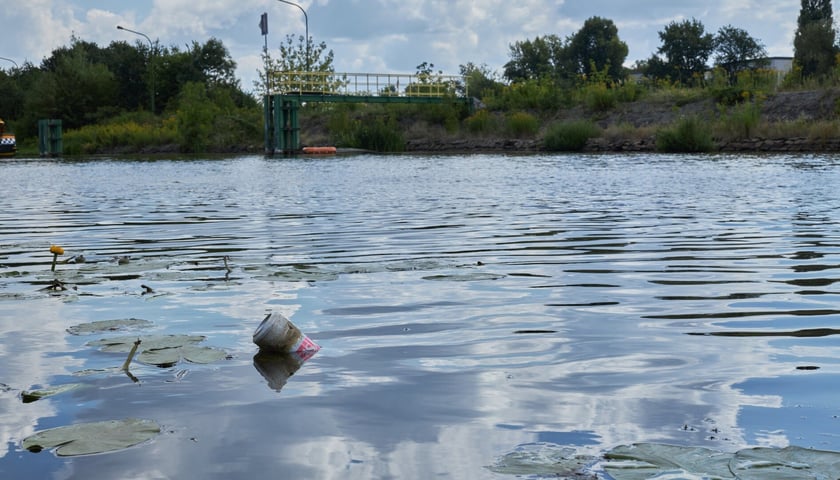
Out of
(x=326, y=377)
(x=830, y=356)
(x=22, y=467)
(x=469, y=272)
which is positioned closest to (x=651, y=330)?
(x=830, y=356)

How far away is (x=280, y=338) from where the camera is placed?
13.6 feet

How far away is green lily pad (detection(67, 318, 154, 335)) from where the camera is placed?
4.72 metres

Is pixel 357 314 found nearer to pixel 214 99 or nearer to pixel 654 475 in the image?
pixel 654 475

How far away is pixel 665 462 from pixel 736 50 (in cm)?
9852

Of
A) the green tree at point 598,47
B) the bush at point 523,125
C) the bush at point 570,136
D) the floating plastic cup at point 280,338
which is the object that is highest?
the green tree at point 598,47

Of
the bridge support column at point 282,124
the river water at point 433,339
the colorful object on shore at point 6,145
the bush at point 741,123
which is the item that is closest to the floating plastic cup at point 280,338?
the river water at point 433,339

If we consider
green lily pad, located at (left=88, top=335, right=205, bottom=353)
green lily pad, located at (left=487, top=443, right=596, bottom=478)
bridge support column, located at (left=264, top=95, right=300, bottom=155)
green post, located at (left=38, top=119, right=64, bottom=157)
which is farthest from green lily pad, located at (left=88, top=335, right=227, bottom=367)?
green post, located at (left=38, top=119, right=64, bottom=157)

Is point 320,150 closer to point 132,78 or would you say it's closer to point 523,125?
point 523,125

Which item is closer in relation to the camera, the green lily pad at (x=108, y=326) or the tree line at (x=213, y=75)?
the green lily pad at (x=108, y=326)

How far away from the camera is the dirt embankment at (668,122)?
33.7 meters

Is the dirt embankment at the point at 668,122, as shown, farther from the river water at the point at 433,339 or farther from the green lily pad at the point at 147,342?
the green lily pad at the point at 147,342

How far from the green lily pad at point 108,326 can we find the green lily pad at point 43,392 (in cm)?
105

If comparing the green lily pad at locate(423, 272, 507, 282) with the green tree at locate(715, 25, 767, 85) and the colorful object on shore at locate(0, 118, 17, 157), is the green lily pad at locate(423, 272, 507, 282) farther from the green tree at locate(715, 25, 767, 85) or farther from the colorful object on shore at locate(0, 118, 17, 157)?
the green tree at locate(715, 25, 767, 85)

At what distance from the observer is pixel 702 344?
4.32m
